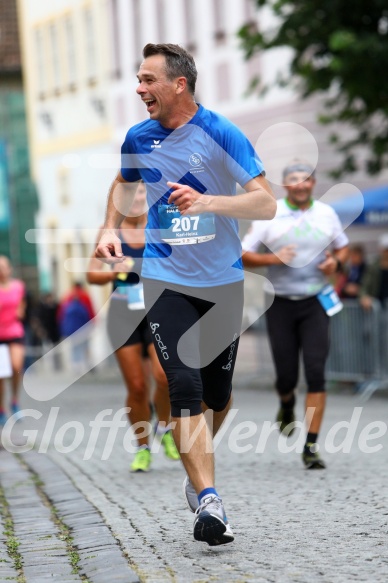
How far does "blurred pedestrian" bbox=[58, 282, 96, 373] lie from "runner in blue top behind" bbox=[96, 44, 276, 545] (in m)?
22.4

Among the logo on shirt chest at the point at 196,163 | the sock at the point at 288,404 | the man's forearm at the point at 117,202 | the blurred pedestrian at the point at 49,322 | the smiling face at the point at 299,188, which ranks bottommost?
the blurred pedestrian at the point at 49,322

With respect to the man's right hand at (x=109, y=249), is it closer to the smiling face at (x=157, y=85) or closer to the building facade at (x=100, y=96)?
the smiling face at (x=157, y=85)

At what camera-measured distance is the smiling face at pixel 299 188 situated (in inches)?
399

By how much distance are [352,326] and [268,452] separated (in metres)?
7.42

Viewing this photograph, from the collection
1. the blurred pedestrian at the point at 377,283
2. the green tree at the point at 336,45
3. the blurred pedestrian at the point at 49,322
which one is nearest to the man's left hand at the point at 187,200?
the blurred pedestrian at the point at 377,283

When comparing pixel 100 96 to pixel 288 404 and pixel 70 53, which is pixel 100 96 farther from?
pixel 288 404

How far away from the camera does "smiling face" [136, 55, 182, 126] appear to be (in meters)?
6.71

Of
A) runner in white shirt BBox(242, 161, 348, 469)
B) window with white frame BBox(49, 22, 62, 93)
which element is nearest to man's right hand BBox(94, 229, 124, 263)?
runner in white shirt BBox(242, 161, 348, 469)

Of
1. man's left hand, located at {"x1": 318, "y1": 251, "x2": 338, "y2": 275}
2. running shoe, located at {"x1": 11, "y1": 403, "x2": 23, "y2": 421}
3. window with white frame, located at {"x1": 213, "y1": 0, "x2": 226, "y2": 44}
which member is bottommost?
running shoe, located at {"x1": 11, "y1": 403, "x2": 23, "y2": 421}

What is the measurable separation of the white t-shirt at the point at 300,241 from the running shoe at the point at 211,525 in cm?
392

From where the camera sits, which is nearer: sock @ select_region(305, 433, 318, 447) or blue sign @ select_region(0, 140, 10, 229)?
sock @ select_region(305, 433, 318, 447)

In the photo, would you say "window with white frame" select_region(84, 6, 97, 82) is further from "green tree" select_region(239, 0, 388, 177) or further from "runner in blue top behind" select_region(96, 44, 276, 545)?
"runner in blue top behind" select_region(96, 44, 276, 545)

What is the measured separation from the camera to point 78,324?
29531 mm

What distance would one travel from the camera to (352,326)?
18.6 meters
